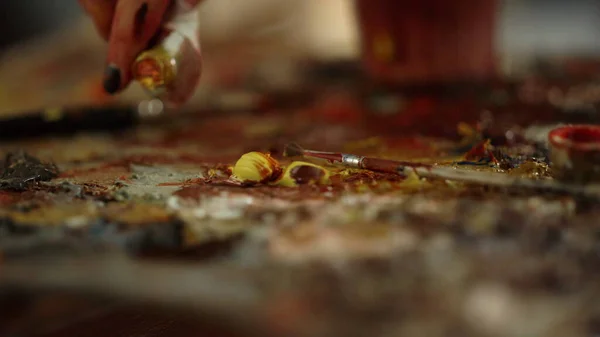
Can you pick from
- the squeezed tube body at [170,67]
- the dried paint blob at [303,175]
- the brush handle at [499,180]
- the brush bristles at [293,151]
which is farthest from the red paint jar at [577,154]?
the squeezed tube body at [170,67]

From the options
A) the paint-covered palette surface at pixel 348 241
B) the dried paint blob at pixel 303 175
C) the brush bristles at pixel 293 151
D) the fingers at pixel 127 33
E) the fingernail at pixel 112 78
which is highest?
the fingers at pixel 127 33

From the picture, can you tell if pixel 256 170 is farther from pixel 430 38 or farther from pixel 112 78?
pixel 430 38

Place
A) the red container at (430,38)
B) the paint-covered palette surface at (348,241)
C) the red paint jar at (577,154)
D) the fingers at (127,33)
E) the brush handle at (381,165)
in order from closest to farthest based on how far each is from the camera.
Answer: the paint-covered palette surface at (348,241) → the red paint jar at (577,154) → the brush handle at (381,165) → the fingers at (127,33) → the red container at (430,38)

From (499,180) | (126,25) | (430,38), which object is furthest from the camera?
(430,38)

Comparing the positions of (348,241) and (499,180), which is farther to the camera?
(499,180)

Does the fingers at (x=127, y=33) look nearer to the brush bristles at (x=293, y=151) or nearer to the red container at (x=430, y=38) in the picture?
the brush bristles at (x=293, y=151)

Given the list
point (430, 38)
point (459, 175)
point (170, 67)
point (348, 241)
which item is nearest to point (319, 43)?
point (430, 38)

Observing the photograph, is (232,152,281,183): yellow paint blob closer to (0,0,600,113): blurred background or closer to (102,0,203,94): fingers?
(102,0,203,94): fingers
